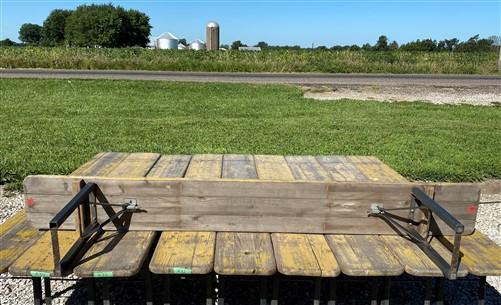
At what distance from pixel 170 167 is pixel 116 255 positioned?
1.07 meters

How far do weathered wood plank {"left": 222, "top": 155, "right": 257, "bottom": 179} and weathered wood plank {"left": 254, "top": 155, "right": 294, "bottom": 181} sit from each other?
5cm

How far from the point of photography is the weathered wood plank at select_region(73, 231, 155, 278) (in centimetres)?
249

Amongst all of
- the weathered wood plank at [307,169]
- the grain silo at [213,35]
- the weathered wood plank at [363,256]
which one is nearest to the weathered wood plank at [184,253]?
the weathered wood plank at [363,256]

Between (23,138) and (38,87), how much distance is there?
305 inches

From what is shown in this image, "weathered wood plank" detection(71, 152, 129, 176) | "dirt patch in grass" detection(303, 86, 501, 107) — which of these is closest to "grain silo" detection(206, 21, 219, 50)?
"dirt patch in grass" detection(303, 86, 501, 107)

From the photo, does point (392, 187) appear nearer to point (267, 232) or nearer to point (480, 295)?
point (267, 232)

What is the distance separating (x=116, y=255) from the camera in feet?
8.67

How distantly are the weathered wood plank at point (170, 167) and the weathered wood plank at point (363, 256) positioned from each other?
47.4 inches

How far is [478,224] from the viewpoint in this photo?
5055 millimetres

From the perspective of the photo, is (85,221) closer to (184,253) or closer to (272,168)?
(184,253)

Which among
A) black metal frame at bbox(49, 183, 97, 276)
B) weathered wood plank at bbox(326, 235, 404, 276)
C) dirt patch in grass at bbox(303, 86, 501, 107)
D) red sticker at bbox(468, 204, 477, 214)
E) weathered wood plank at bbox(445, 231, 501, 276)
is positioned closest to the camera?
black metal frame at bbox(49, 183, 97, 276)

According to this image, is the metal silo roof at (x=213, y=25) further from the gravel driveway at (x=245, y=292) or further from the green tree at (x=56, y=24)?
the green tree at (x=56, y=24)

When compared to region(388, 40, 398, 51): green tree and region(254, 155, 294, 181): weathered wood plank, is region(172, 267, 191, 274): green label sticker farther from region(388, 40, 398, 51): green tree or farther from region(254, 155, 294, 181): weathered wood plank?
region(388, 40, 398, 51): green tree

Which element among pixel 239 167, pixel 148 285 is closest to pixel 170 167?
pixel 239 167
